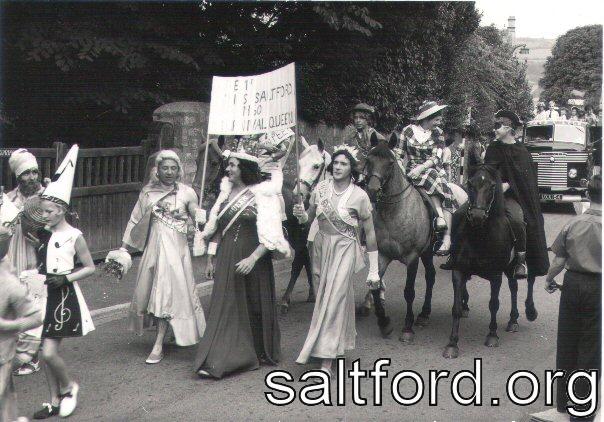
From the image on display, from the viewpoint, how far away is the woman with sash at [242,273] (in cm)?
762

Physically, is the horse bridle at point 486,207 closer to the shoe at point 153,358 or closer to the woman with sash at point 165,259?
the woman with sash at point 165,259

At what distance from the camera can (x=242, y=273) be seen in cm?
765

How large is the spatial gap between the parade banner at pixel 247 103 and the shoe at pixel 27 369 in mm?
2680

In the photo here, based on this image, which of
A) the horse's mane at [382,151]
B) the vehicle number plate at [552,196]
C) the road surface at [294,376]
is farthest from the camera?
the vehicle number plate at [552,196]

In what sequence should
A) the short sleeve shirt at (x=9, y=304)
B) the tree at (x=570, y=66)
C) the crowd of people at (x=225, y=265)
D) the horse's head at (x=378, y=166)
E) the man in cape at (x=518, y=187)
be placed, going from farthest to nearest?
1. the tree at (x=570, y=66)
2. the man in cape at (x=518, y=187)
3. the horse's head at (x=378, y=166)
4. the crowd of people at (x=225, y=265)
5. the short sleeve shirt at (x=9, y=304)

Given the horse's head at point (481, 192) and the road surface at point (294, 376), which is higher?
the horse's head at point (481, 192)

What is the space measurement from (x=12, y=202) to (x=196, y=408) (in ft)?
8.42

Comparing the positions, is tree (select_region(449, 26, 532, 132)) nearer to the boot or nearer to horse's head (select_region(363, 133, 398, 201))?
the boot

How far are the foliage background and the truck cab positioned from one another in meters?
6.57

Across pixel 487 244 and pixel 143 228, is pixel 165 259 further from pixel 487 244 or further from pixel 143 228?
pixel 487 244

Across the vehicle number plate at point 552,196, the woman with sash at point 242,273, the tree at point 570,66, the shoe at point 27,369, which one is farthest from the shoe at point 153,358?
the tree at point 570,66

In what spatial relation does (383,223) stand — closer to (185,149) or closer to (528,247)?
(528,247)

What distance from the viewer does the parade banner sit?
27.0 feet

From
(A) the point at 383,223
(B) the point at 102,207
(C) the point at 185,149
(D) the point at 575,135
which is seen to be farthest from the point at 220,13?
(D) the point at 575,135
